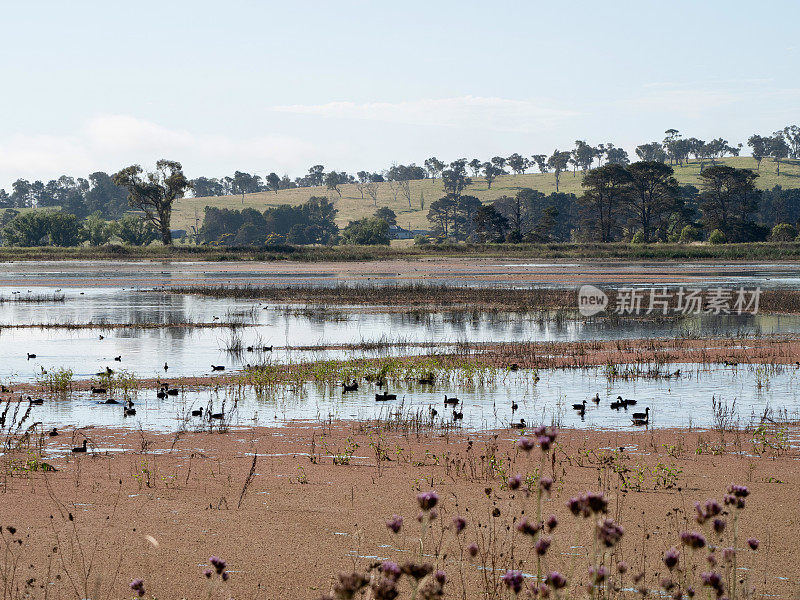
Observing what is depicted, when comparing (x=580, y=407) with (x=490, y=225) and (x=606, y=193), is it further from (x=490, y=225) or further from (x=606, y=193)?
(x=606, y=193)

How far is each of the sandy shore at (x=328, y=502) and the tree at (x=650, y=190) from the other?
379 ft

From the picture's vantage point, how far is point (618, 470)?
1099 centimetres

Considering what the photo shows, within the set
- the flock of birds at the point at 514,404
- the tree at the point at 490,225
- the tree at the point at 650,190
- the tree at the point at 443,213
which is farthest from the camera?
the tree at the point at 443,213

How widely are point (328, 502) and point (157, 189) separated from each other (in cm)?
12452

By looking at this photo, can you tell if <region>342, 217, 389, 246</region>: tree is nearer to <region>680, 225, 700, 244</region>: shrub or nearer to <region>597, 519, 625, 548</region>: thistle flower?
<region>680, 225, 700, 244</region>: shrub

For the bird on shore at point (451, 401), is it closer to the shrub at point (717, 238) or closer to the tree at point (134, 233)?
the shrub at point (717, 238)

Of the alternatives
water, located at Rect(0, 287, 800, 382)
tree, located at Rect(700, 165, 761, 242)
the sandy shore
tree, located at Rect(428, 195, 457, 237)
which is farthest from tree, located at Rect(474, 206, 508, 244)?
the sandy shore

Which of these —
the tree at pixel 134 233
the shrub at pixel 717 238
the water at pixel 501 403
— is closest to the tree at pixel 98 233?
the tree at pixel 134 233

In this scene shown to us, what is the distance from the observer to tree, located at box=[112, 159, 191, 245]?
12725cm

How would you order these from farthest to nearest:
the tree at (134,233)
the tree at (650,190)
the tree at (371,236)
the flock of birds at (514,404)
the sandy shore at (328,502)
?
1. the tree at (371,236)
2. the tree at (134,233)
3. the tree at (650,190)
4. the flock of birds at (514,404)
5. the sandy shore at (328,502)

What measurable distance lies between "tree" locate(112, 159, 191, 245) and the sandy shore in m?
118

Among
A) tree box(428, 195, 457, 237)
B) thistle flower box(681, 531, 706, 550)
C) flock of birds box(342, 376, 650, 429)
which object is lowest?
flock of birds box(342, 376, 650, 429)

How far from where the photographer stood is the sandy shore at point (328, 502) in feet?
24.6

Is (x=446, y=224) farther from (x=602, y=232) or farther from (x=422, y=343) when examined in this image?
(x=422, y=343)
